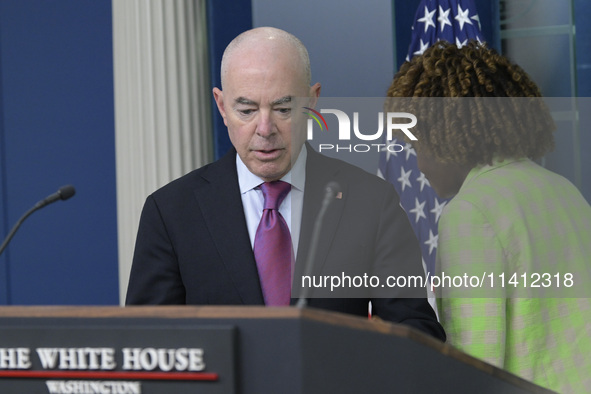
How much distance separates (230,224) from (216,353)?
89 centimetres

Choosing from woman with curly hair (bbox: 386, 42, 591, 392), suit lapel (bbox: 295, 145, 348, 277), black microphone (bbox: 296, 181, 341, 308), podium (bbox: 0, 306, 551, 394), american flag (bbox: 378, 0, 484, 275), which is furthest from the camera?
american flag (bbox: 378, 0, 484, 275)

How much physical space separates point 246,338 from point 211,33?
3567mm

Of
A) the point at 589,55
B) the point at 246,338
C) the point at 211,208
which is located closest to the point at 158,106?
the point at 589,55

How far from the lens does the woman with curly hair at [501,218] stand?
1779mm

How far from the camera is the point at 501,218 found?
1791 millimetres

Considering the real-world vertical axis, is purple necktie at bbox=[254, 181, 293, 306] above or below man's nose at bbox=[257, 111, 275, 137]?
below

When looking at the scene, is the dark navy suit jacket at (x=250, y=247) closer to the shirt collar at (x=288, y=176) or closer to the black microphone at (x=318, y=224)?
the shirt collar at (x=288, y=176)

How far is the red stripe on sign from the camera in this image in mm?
1116

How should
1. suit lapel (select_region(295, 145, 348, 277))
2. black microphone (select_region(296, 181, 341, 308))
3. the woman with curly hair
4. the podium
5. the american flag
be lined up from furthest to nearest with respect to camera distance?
the american flag → suit lapel (select_region(295, 145, 348, 277)) → the woman with curly hair → black microphone (select_region(296, 181, 341, 308)) → the podium

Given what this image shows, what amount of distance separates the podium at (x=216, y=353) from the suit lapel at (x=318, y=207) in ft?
2.44

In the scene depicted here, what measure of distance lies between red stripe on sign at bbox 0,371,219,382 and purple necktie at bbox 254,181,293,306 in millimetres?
803

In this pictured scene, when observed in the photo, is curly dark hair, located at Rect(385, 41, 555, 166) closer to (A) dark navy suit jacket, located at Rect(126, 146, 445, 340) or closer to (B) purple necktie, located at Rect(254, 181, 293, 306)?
(A) dark navy suit jacket, located at Rect(126, 146, 445, 340)

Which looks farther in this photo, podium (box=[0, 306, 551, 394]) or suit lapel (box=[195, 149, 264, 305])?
suit lapel (box=[195, 149, 264, 305])

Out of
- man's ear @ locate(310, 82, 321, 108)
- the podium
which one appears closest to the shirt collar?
man's ear @ locate(310, 82, 321, 108)
